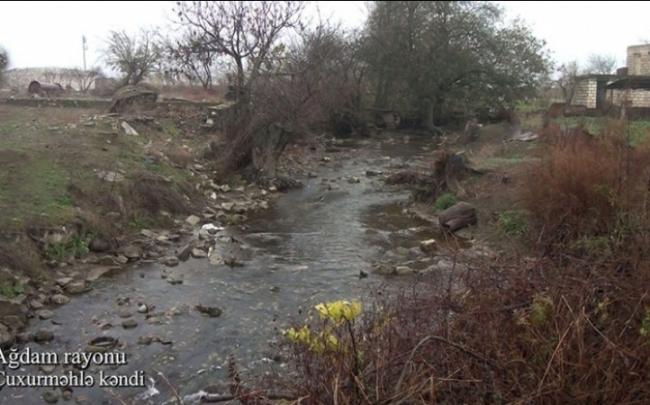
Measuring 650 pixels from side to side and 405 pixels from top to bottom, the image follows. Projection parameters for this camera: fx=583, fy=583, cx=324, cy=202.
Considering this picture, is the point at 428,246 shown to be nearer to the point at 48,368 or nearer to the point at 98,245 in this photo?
the point at 98,245

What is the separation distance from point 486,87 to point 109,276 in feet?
84.9

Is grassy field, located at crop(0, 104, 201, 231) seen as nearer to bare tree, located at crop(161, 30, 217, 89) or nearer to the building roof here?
bare tree, located at crop(161, 30, 217, 89)

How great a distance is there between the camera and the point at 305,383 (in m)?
3.29

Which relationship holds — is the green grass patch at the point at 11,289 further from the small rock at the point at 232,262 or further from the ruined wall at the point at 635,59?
the ruined wall at the point at 635,59

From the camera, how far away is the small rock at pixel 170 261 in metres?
8.67

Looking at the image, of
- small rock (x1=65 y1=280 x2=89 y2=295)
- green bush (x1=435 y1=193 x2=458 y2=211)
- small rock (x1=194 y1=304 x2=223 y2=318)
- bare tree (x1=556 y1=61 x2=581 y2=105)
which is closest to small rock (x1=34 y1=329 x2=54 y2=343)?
small rock (x1=65 y1=280 x2=89 y2=295)

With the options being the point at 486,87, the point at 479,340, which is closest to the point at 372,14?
the point at 486,87

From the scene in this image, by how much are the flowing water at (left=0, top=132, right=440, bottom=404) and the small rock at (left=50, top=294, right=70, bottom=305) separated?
0.12m

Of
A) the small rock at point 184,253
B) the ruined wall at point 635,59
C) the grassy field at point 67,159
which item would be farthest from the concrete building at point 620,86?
the small rock at point 184,253

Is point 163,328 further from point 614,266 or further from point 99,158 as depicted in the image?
point 99,158

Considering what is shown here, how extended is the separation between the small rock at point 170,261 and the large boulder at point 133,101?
1043cm

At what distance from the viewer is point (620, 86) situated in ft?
75.4

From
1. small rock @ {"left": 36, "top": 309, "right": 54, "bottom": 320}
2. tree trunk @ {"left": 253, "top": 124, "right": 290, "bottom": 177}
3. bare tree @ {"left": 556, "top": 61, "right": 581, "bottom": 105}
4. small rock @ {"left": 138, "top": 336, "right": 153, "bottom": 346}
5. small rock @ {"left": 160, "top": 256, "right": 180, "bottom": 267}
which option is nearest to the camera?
small rock @ {"left": 138, "top": 336, "right": 153, "bottom": 346}

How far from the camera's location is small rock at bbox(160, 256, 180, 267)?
8.67 meters
